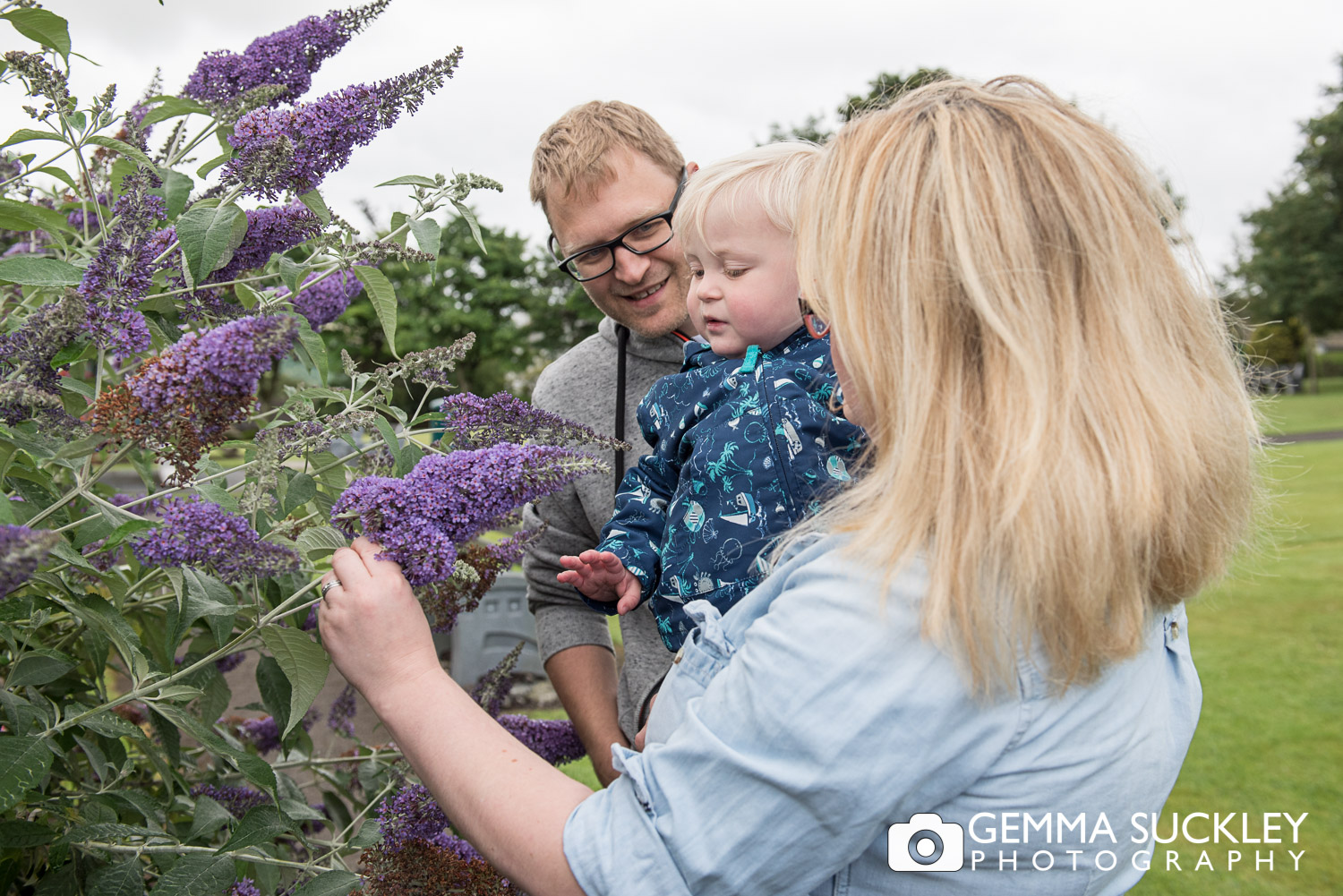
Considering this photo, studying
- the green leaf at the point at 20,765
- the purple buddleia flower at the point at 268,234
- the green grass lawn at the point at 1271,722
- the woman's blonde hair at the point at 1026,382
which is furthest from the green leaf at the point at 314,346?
the green grass lawn at the point at 1271,722

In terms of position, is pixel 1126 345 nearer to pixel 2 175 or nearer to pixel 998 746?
pixel 998 746

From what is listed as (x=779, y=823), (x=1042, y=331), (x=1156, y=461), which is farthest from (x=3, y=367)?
(x=1156, y=461)

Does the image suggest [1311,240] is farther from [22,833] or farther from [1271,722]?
[22,833]

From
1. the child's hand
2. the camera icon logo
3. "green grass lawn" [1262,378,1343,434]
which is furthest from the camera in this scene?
"green grass lawn" [1262,378,1343,434]

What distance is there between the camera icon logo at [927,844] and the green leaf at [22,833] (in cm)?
140

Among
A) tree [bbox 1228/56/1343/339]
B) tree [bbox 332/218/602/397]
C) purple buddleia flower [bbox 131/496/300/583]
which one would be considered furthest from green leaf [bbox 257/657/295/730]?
tree [bbox 1228/56/1343/339]

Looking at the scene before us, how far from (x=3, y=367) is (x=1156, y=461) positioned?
1568 millimetres

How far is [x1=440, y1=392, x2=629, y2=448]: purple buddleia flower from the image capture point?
1.73 m

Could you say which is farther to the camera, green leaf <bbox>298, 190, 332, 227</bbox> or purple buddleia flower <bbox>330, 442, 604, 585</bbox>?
green leaf <bbox>298, 190, 332, 227</bbox>

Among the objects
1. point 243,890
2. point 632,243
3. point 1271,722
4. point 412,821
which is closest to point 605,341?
point 632,243

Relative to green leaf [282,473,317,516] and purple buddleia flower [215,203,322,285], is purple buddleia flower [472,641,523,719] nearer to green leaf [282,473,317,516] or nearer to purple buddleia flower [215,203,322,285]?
green leaf [282,473,317,516]

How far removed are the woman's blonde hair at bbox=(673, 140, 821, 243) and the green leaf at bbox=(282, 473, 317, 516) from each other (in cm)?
92

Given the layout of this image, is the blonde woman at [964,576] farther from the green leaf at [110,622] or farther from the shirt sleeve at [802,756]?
the green leaf at [110,622]

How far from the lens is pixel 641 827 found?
3.62 ft
